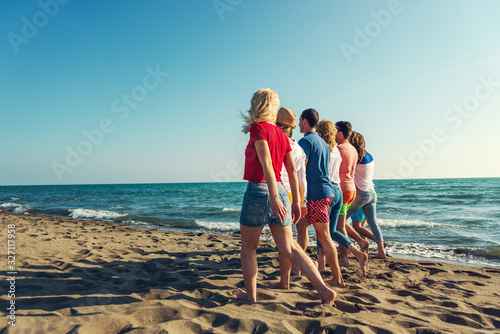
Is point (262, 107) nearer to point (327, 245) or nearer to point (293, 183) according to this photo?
point (293, 183)

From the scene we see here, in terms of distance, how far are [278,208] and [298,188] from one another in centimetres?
43

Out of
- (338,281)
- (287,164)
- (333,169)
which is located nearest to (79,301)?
(287,164)

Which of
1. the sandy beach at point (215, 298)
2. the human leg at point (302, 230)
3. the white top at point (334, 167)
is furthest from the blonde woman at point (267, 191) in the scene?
the white top at point (334, 167)

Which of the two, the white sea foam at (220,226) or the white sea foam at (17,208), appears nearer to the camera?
the white sea foam at (220,226)

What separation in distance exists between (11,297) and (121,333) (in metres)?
1.45

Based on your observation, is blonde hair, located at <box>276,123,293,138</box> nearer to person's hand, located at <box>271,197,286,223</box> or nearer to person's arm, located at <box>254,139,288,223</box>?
person's arm, located at <box>254,139,288,223</box>

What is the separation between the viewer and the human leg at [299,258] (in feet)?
7.63

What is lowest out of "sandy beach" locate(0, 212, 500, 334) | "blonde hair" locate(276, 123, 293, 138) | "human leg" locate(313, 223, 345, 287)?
"sandy beach" locate(0, 212, 500, 334)

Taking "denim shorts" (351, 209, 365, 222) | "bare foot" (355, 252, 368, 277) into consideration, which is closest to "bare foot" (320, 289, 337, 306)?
"bare foot" (355, 252, 368, 277)

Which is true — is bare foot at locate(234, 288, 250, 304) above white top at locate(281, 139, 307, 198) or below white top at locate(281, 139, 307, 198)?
below

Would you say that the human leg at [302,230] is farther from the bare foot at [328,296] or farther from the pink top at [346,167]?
the bare foot at [328,296]

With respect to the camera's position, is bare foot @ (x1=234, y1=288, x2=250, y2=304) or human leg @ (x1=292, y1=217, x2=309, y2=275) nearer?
bare foot @ (x1=234, y1=288, x2=250, y2=304)

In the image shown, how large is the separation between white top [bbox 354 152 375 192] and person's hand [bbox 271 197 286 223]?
2.56 meters

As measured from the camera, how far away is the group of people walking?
2.28 meters
